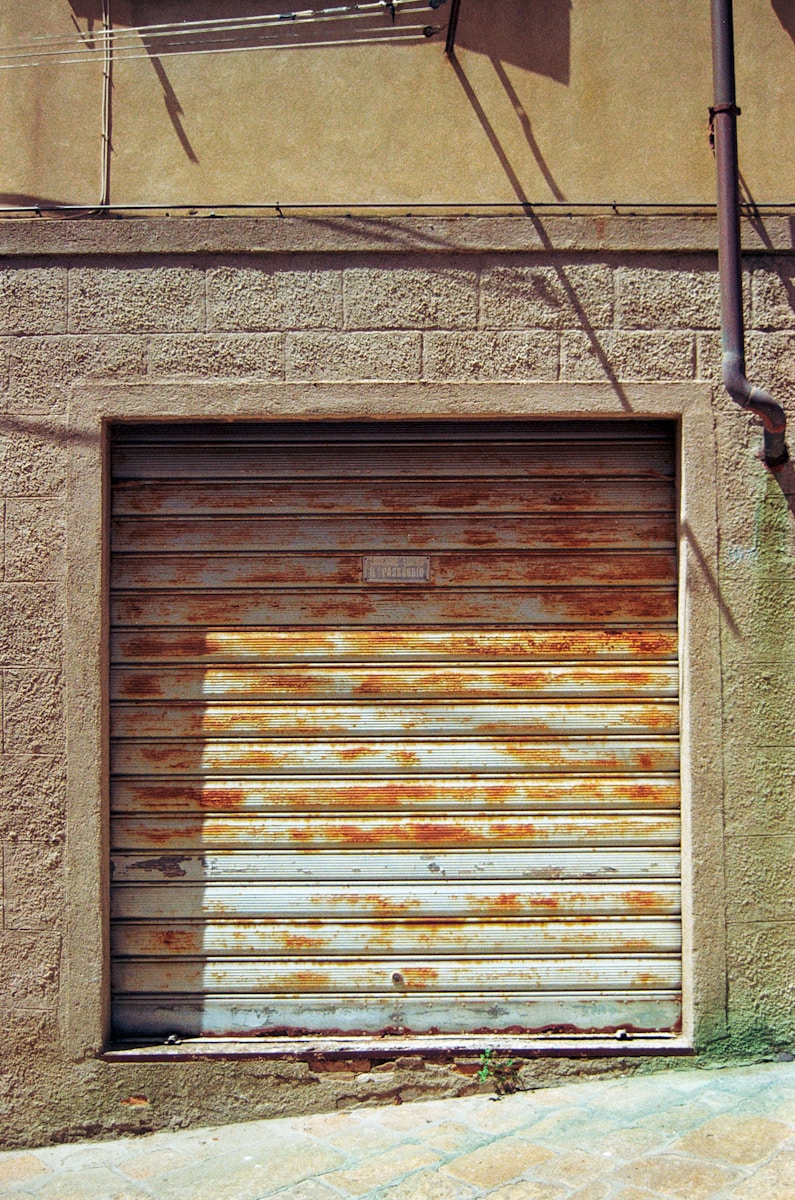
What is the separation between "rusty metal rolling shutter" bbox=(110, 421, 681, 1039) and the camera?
4398 millimetres

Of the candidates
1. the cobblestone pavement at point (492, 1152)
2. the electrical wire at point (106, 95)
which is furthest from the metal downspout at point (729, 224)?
the cobblestone pavement at point (492, 1152)

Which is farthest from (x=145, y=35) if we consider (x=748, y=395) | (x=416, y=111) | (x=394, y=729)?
(x=394, y=729)

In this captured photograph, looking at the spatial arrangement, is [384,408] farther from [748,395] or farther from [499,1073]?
[499,1073]

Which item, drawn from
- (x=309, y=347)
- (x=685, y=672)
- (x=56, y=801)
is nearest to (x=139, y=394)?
(x=309, y=347)

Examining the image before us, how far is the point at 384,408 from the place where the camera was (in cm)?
439

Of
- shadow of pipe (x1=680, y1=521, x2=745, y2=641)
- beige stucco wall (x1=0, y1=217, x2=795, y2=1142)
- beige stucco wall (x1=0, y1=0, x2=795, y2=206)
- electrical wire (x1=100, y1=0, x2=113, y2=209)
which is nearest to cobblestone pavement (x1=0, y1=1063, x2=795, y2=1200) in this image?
beige stucco wall (x1=0, y1=217, x2=795, y2=1142)

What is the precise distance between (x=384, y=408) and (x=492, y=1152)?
3.08m

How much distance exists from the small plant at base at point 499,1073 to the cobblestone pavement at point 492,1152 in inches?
3.0

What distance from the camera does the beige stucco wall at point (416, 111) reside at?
14.6 ft

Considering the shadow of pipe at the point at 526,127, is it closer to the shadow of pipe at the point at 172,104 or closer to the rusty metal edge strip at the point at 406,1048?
the shadow of pipe at the point at 172,104

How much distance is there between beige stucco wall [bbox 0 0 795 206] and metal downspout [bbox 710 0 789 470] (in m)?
0.26

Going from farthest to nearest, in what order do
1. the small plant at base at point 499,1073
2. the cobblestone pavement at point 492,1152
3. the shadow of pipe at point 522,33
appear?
the shadow of pipe at point 522,33
the small plant at base at point 499,1073
the cobblestone pavement at point 492,1152

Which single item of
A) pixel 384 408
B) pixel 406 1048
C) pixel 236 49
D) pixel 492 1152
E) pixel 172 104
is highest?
pixel 236 49

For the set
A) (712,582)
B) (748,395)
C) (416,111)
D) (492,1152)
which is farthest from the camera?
(416,111)
